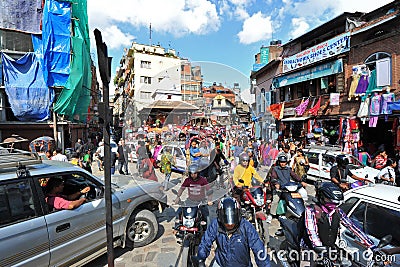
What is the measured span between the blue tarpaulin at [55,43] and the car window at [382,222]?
62.5 ft

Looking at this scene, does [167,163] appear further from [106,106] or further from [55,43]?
[55,43]

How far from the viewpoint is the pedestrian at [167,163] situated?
4090mm

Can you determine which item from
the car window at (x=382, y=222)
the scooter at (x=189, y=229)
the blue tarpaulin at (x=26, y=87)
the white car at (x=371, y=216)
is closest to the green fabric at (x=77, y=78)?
the blue tarpaulin at (x=26, y=87)

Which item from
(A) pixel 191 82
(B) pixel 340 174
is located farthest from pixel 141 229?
(B) pixel 340 174

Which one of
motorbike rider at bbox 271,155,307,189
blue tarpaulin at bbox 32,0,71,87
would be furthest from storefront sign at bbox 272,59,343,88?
blue tarpaulin at bbox 32,0,71,87

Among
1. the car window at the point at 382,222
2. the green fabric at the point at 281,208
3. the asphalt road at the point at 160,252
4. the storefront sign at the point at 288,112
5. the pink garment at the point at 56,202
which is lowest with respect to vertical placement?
the asphalt road at the point at 160,252

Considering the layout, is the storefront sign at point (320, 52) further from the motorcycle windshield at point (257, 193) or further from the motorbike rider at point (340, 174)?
the motorcycle windshield at point (257, 193)

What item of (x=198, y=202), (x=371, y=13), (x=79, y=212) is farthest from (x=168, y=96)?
(x=371, y=13)

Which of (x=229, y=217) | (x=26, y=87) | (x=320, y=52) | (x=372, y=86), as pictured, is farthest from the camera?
(x=26, y=87)

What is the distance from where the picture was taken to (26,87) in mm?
16719

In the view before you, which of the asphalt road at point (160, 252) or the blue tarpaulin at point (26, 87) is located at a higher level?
the blue tarpaulin at point (26, 87)

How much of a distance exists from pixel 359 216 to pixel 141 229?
11.9ft

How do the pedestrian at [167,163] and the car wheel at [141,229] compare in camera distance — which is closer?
the pedestrian at [167,163]

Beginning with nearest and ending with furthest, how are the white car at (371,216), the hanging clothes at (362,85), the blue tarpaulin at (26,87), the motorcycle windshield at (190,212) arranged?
the white car at (371,216)
the motorcycle windshield at (190,212)
the hanging clothes at (362,85)
the blue tarpaulin at (26,87)
